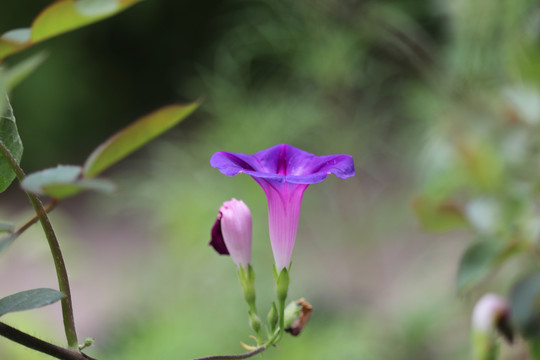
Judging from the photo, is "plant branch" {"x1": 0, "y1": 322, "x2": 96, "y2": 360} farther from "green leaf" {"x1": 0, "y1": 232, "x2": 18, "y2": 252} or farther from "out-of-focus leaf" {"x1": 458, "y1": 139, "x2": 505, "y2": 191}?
"out-of-focus leaf" {"x1": 458, "y1": 139, "x2": 505, "y2": 191}

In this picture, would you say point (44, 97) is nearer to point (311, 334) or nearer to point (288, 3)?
point (288, 3)

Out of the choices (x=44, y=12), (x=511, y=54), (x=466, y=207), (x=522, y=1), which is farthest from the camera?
(x=522, y=1)

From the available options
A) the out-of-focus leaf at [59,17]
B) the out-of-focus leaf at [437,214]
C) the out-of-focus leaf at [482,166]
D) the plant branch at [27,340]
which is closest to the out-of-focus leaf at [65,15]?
the out-of-focus leaf at [59,17]

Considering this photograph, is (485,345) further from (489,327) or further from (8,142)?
(8,142)

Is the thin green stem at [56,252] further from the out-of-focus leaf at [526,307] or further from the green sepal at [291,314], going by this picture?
the out-of-focus leaf at [526,307]

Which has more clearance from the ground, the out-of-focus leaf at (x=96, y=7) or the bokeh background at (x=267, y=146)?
the bokeh background at (x=267, y=146)

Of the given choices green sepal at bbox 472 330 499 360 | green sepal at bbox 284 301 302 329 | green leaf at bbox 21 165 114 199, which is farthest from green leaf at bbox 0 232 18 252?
green sepal at bbox 472 330 499 360

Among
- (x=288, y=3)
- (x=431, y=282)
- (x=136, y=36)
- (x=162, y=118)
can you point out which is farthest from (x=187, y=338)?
(x=136, y=36)
